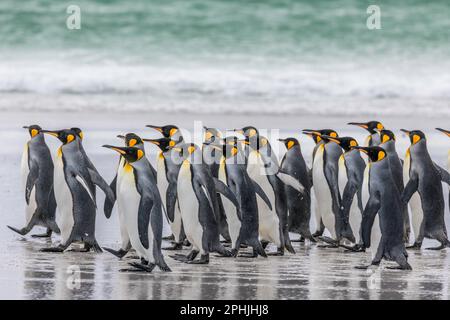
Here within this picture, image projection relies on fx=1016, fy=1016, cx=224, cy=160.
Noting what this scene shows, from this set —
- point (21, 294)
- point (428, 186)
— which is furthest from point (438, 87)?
point (21, 294)

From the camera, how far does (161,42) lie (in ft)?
77.1

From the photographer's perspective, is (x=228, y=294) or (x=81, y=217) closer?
(x=228, y=294)

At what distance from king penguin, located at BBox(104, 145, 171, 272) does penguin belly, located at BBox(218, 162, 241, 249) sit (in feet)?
2.82

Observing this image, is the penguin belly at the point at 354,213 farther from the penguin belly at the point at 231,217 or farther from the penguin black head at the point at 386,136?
the penguin belly at the point at 231,217

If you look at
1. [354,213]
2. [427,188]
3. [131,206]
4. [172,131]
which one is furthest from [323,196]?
[131,206]

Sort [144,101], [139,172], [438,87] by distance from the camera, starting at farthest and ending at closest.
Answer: [438,87]
[144,101]
[139,172]

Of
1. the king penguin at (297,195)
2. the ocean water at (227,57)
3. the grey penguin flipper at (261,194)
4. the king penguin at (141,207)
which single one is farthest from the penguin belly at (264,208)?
the ocean water at (227,57)

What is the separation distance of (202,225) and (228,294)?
116cm

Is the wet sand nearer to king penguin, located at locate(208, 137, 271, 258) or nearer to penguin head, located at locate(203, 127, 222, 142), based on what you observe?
king penguin, located at locate(208, 137, 271, 258)

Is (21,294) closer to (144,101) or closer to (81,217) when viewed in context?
(81,217)

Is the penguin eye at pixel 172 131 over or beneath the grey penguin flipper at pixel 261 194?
over

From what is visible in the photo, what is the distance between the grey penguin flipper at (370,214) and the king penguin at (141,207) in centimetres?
141

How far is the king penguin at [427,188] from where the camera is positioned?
800 cm

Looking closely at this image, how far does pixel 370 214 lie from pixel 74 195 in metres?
2.18
